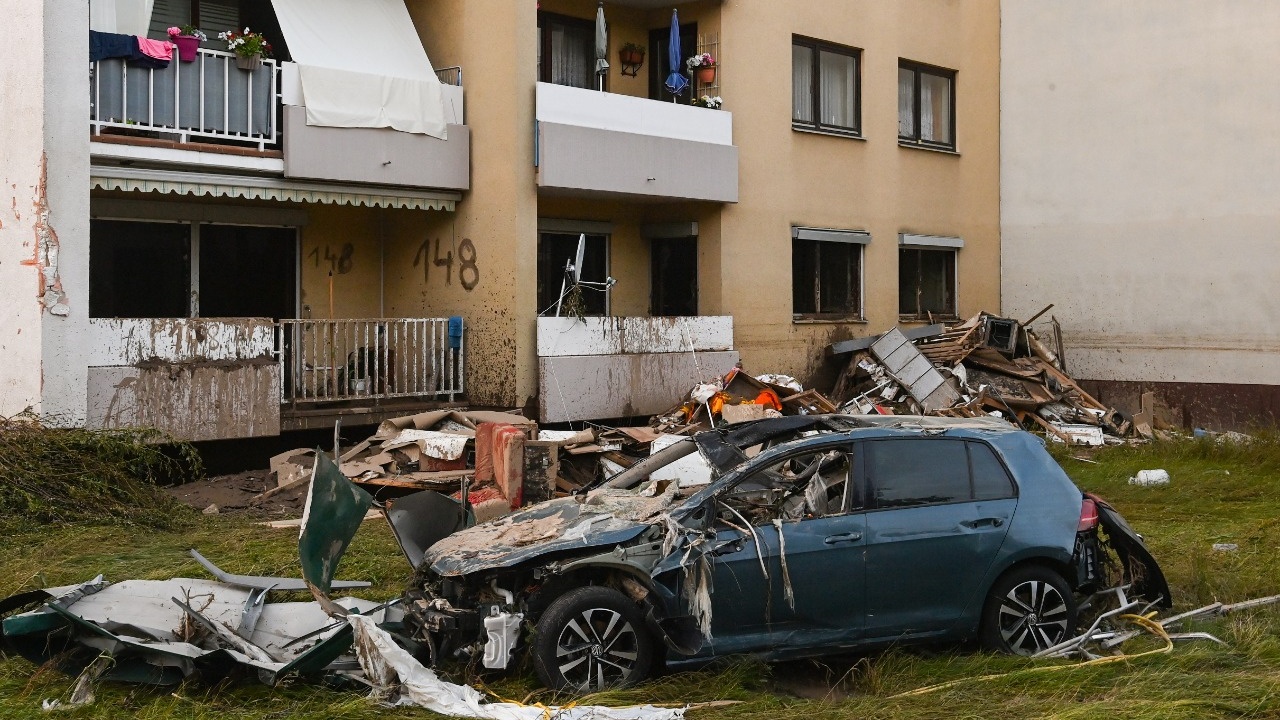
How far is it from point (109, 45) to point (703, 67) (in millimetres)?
8442

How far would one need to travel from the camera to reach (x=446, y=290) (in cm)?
1648

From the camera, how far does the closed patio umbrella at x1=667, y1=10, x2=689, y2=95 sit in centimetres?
1728

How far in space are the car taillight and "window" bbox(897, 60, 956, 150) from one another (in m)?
14.2

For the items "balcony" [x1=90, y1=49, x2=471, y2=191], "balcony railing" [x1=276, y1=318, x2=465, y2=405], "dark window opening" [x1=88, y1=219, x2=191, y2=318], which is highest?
"balcony" [x1=90, y1=49, x2=471, y2=191]

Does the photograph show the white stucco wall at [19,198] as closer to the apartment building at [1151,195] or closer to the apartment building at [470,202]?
the apartment building at [470,202]

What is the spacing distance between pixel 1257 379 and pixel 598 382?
35.1ft

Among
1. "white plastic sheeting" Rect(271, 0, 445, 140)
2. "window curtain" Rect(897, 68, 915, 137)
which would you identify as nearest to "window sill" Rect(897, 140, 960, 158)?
"window curtain" Rect(897, 68, 915, 137)

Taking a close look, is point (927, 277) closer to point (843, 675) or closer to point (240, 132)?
point (240, 132)

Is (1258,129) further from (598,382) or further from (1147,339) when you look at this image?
(598,382)

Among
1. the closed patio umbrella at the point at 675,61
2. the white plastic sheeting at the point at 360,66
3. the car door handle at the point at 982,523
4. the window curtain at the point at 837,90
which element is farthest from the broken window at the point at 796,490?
the window curtain at the point at 837,90

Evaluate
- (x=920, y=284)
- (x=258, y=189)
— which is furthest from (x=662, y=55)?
(x=258, y=189)

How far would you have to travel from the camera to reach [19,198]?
12188mm

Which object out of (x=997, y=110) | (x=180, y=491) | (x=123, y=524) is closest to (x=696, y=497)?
(x=123, y=524)

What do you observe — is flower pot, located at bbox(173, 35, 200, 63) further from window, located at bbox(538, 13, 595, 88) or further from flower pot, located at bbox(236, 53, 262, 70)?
window, located at bbox(538, 13, 595, 88)
